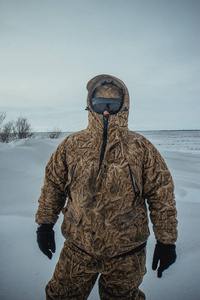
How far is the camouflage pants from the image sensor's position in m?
1.14

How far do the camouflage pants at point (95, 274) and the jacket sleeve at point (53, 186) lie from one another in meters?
0.30

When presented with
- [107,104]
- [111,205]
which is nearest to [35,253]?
[111,205]

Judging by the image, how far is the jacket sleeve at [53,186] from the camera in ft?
4.36

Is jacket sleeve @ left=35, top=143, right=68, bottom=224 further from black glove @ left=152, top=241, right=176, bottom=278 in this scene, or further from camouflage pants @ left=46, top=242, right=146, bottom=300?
black glove @ left=152, top=241, right=176, bottom=278

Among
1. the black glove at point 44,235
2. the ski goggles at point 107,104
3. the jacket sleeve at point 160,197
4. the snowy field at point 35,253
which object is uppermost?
the ski goggles at point 107,104

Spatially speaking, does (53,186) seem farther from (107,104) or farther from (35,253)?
(35,253)

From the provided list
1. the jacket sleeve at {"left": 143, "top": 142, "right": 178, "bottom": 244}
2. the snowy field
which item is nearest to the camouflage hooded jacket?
the jacket sleeve at {"left": 143, "top": 142, "right": 178, "bottom": 244}

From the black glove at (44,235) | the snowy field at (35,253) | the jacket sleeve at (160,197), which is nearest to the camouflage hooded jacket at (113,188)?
the jacket sleeve at (160,197)

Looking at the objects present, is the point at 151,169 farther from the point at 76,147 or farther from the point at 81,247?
the point at 81,247

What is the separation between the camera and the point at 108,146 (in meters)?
1.21

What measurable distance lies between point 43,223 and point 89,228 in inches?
16.4

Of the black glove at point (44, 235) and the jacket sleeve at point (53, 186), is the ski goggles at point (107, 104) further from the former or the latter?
the black glove at point (44, 235)

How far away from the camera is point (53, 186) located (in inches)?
53.1

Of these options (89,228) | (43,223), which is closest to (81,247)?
(89,228)
